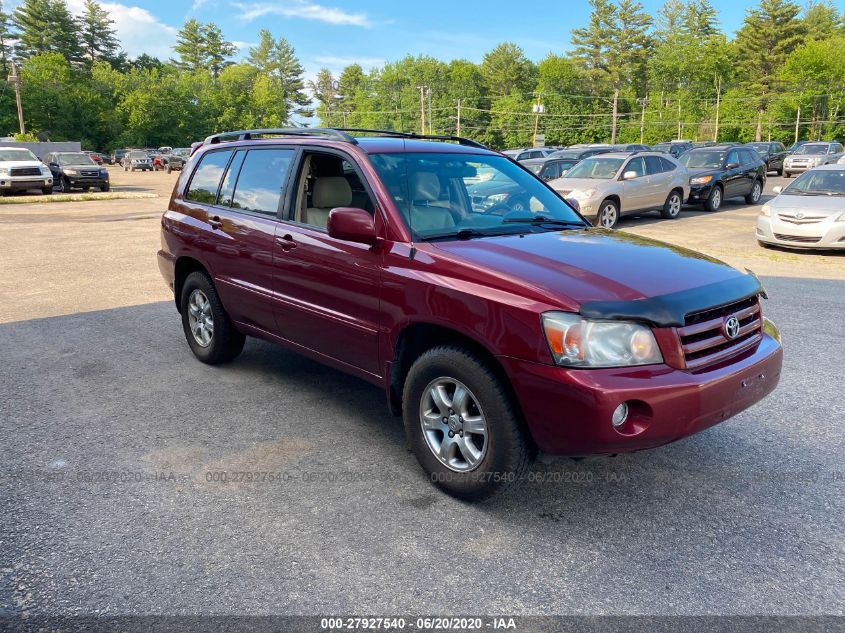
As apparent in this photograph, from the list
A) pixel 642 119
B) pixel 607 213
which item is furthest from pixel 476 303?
pixel 642 119

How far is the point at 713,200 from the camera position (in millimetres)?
18828

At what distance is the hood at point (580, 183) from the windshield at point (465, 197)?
35.7 ft

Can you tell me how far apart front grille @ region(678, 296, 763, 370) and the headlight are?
0.20 m

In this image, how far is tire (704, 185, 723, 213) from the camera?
61.4 feet

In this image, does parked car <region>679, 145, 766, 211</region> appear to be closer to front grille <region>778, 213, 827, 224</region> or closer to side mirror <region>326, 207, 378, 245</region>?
front grille <region>778, 213, 827, 224</region>

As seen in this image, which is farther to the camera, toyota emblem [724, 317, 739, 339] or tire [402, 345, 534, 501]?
toyota emblem [724, 317, 739, 339]

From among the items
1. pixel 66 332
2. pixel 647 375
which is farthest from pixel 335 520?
pixel 66 332

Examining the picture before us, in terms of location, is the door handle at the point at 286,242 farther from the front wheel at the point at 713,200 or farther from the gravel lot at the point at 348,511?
the front wheel at the point at 713,200

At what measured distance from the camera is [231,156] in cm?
534

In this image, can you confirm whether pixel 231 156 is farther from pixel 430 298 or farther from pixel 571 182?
pixel 571 182

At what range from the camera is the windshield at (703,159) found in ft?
63.8

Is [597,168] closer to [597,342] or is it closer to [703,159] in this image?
[703,159]

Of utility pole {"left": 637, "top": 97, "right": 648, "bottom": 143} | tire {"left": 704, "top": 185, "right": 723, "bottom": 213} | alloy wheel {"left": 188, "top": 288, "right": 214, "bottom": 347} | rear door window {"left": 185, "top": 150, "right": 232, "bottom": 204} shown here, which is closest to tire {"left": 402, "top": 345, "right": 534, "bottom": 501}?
alloy wheel {"left": 188, "top": 288, "right": 214, "bottom": 347}

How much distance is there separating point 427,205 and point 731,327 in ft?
5.82
